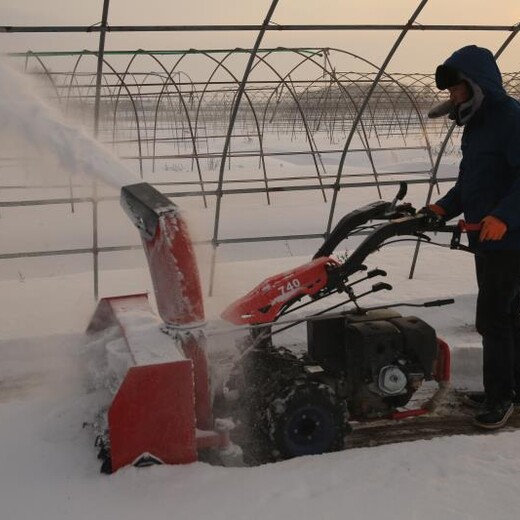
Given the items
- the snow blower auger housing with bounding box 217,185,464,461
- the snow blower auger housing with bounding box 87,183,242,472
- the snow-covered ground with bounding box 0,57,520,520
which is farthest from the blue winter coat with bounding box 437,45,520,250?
the snow blower auger housing with bounding box 87,183,242,472

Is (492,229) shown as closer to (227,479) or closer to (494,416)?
(494,416)

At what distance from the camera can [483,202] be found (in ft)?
10.7

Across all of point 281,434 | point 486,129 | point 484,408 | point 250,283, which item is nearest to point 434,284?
point 250,283

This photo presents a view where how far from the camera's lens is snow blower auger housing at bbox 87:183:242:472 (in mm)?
2529

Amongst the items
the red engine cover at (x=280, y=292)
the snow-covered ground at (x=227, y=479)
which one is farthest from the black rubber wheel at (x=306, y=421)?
the red engine cover at (x=280, y=292)

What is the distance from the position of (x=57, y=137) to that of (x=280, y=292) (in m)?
1.53

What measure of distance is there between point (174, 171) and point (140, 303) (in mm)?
14389

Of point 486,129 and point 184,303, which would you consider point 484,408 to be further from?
point 184,303

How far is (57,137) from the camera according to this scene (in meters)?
3.47

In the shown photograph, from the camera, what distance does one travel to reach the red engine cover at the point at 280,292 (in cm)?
297

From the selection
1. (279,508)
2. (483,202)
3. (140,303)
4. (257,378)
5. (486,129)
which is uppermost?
(486,129)

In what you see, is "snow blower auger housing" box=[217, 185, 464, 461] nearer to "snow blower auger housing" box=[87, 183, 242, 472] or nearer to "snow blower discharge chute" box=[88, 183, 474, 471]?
"snow blower discharge chute" box=[88, 183, 474, 471]

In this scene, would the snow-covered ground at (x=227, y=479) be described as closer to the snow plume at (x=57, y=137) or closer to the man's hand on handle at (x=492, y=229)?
the snow plume at (x=57, y=137)

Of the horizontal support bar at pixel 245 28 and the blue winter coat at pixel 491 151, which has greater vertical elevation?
the horizontal support bar at pixel 245 28
